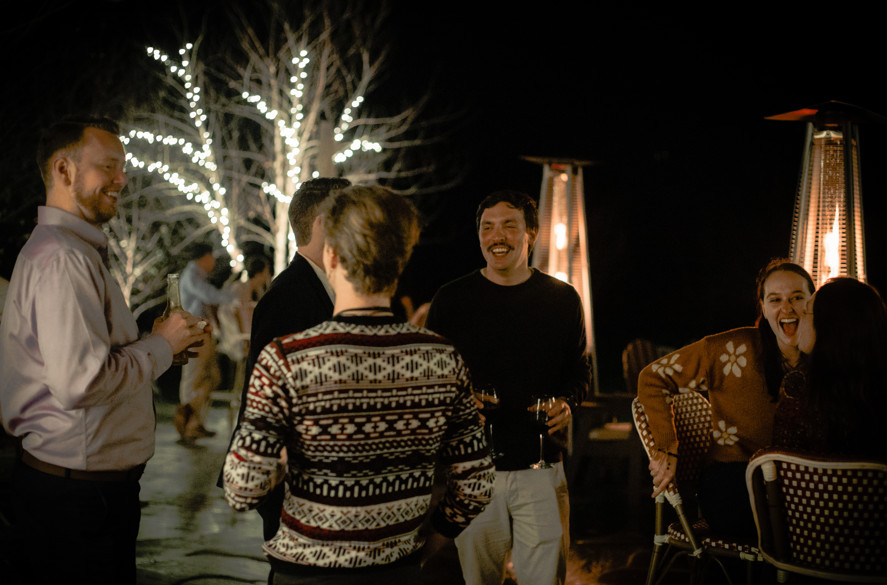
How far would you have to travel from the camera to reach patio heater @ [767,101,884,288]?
4.70 meters

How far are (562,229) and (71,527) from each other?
595 cm

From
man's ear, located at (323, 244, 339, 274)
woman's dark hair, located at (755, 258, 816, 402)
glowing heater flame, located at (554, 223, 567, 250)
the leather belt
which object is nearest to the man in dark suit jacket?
the leather belt

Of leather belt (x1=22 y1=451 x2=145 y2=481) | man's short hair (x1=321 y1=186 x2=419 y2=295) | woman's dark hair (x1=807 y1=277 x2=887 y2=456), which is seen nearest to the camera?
man's short hair (x1=321 y1=186 x2=419 y2=295)

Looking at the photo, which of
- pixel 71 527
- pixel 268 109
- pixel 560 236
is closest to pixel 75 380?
pixel 71 527

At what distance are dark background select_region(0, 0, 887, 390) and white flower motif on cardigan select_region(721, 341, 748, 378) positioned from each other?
8439mm

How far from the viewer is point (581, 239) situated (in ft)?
25.3

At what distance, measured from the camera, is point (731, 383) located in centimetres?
327

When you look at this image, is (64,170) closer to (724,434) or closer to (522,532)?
(522,532)

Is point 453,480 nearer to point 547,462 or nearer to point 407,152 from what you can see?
point 547,462

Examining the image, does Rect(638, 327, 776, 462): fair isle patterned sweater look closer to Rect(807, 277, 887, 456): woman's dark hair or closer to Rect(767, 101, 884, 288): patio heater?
Rect(807, 277, 887, 456): woman's dark hair

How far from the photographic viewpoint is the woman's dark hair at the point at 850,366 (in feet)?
8.41

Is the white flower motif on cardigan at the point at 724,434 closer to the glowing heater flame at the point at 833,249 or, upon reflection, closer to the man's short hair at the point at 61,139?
the glowing heater flame at the point at 833,249

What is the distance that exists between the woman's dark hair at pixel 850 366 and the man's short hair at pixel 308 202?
183cm

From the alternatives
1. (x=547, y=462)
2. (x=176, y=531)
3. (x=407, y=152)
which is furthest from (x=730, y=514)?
(x=407, y=152)
